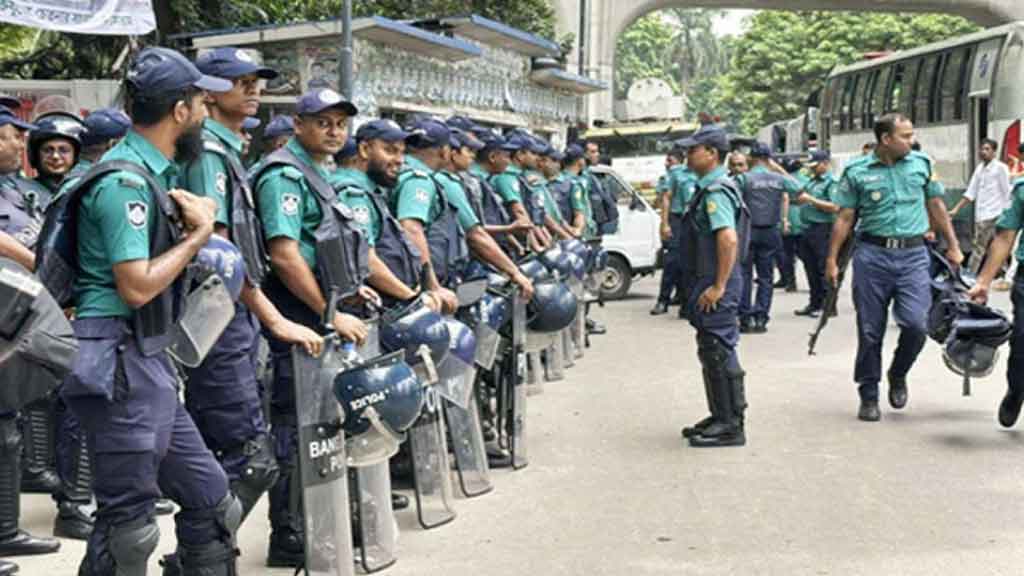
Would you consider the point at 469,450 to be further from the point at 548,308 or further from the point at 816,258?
the point at 816,258

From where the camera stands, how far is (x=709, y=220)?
8.20 metres

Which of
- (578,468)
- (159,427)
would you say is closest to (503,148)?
(578,468)

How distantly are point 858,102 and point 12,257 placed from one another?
23.8 m

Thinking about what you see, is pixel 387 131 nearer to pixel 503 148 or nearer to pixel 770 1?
pixel 503 148

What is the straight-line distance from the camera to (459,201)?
799cm

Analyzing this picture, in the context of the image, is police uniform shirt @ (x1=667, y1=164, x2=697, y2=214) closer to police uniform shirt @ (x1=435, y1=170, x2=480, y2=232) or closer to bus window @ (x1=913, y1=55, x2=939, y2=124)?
police uniform shirt @ (x1=435, y1=170, x2=480, y2=232)

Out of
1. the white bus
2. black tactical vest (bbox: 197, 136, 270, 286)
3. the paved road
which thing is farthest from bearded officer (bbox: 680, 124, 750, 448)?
the white bus

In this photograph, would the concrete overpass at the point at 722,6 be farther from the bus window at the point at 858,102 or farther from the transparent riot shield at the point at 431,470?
the transparent riot shield at the point at 431,470

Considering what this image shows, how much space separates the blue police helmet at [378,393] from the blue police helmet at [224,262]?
0.59 metres

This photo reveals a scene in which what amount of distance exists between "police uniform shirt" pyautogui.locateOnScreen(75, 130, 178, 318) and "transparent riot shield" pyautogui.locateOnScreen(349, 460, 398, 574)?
1.84 metres

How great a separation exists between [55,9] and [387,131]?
4.22 m

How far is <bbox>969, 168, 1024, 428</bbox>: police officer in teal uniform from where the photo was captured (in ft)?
26.7

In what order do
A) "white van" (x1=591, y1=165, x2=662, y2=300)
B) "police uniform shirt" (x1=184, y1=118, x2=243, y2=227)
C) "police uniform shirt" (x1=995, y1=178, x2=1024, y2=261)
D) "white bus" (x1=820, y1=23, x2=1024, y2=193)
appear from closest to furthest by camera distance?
"police uniform shirt" (x1=184, y1=118, x2=243, y2=227) → "police uniform shirt" (x1=995, y1=178, x2=1024, y2=261) → "white van" (x1=591, y1=165, x2=662, y2=300) → "white bus" (x1=820, y1=23, x2=1024, y2=193)

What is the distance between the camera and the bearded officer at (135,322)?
13.0 feet
